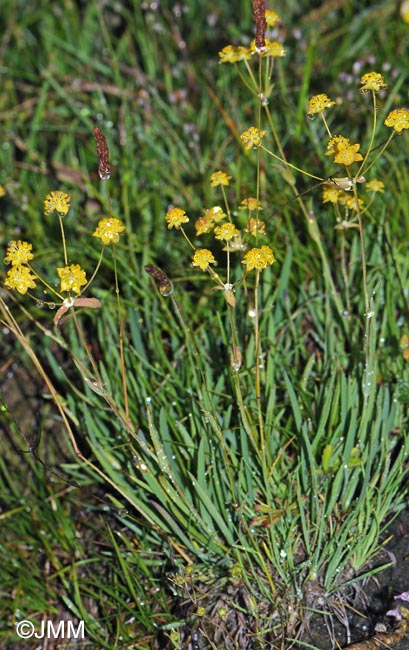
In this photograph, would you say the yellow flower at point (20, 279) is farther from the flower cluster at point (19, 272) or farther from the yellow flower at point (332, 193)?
the yellow flower at point (332, 193)

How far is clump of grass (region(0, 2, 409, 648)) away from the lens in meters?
1.45

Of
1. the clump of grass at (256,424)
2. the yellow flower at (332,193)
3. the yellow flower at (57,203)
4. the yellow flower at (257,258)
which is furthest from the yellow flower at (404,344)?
the yellow flower at (57,203)

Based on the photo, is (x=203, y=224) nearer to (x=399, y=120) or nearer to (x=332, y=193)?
(x=332, y=193)

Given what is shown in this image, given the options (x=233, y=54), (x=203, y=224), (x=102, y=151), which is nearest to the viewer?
(x=102, y=151)

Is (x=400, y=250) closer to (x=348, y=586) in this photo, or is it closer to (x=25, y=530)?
(x=348, y=586)

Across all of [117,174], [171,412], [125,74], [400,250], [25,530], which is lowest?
[25,530]

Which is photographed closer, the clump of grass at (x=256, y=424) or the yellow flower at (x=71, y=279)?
the yellow flower at (x=71, y=279)

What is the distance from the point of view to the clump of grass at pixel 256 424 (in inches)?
56.9

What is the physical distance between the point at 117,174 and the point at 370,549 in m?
1.50

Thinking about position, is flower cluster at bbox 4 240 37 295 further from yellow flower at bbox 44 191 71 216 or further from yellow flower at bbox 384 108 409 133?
yellow flower at bbox 384 108 409 133

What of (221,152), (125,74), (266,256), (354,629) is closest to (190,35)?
(125,74)

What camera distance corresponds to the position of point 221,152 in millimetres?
2445

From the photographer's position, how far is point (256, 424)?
1.67m

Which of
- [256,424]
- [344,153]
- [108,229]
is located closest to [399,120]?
[344,153]
